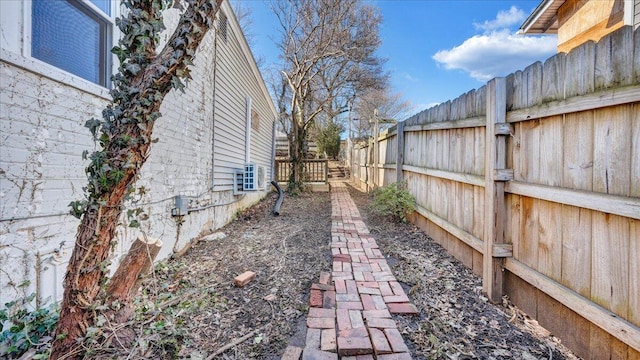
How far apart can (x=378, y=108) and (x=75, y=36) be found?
67.7 ft

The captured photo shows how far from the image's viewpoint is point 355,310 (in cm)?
216

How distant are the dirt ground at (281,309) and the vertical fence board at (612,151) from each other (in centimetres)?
102

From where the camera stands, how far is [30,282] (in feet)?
5.86

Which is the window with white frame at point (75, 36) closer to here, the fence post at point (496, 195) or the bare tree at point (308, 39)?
the fence post at point (496, 195)

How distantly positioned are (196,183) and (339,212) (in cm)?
280

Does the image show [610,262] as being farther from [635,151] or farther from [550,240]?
[635,151]

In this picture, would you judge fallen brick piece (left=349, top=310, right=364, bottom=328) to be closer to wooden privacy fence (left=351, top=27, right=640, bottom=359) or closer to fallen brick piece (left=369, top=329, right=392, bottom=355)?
fallen brick piece (left=369, top=329, right=392, bottom=355)

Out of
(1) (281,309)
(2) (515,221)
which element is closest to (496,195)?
(2) (515,221)

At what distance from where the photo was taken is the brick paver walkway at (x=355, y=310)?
5.56 feet

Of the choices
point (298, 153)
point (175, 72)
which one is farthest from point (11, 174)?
point (298, 153)

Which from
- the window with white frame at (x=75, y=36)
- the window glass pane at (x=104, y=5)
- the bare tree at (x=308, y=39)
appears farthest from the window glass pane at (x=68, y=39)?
the bare tree at (x=308, y=39)

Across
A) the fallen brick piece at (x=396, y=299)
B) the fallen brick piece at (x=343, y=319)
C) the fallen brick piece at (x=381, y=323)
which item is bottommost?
the fallen brick piece at (x=343, y=319)

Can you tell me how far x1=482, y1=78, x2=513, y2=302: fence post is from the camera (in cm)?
235

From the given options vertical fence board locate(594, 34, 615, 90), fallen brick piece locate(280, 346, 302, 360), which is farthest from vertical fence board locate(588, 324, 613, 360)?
fallen brick piece locate(280, 346, 302, 360)
